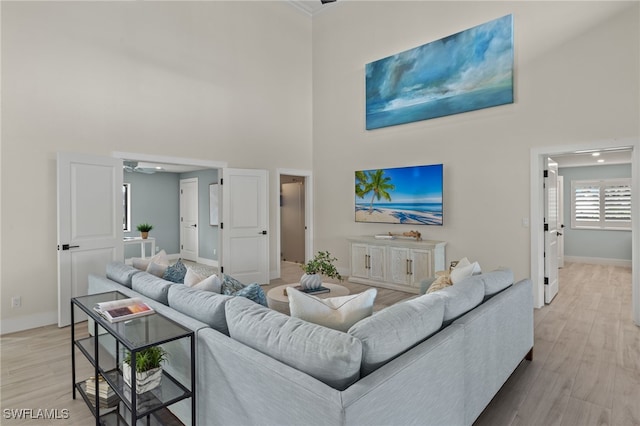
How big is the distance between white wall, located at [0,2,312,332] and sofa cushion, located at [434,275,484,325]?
4314 millimetres

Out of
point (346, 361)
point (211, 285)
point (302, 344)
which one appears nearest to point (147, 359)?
point (211, 285)

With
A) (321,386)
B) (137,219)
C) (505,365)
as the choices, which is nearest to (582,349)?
(505,365)

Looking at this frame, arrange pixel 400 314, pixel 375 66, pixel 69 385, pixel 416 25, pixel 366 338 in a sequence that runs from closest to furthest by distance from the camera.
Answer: pixel 366 338
pixel 400 314
pixel 69 385
pixel 416 25
pixel 375 66

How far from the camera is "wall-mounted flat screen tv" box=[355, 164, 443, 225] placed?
17.4 ft

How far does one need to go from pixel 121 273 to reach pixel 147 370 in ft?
4.61

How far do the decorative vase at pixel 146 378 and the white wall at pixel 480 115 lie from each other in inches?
173

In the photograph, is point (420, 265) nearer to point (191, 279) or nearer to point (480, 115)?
point (480, 115)

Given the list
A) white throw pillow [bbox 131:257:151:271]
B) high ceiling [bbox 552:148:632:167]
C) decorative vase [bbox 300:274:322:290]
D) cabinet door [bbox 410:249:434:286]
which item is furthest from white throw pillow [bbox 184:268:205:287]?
high ceiling [bbox 552:148:632:167]

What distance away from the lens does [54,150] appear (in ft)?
13.1

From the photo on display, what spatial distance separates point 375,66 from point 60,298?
221 inches

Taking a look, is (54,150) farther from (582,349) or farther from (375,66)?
(582,349)

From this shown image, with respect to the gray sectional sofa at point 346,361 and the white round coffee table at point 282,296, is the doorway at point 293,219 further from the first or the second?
the gray sectional sofa at point 346,361

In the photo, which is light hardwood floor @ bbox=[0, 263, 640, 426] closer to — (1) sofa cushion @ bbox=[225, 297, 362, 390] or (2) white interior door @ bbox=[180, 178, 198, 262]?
(1) sofa cushion @ bbox=[225, 297, 362, 390]

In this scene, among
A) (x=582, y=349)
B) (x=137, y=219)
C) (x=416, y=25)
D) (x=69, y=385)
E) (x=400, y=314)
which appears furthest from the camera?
(x=137, y=219)
